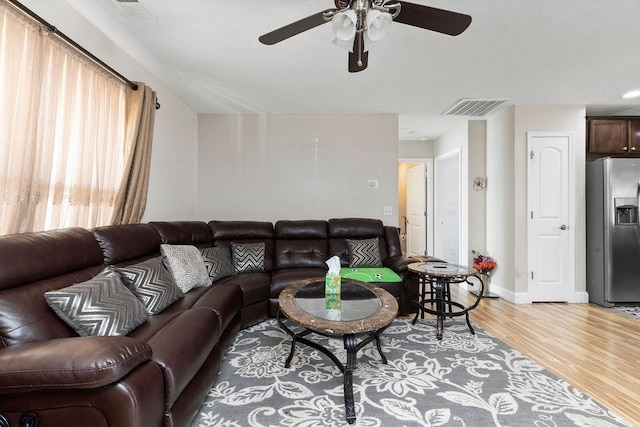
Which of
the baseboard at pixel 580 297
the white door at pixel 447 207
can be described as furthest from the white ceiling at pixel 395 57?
the baseboard at pixel 580 297

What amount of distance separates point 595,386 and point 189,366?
2.55m

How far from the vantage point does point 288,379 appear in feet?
6.34

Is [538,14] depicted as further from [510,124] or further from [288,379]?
[288,379]

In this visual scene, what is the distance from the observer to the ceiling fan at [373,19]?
1384 mm

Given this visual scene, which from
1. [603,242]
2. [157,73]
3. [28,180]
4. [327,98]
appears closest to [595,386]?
[603,242]

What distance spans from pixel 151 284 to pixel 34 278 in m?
0.61

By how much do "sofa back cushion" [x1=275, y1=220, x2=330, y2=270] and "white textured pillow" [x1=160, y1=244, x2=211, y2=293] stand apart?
40.0 inches

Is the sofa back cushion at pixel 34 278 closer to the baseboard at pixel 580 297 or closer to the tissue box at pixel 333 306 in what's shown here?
the tissue box at pixel 333 306

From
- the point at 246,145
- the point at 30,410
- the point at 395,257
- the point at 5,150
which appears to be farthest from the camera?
the point at 246,145

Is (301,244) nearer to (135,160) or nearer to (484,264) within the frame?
(135,160)

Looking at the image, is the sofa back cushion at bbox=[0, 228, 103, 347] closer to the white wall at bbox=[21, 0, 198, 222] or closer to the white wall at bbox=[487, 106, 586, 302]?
the white wall at bbox=[21, 0, 198, 222]

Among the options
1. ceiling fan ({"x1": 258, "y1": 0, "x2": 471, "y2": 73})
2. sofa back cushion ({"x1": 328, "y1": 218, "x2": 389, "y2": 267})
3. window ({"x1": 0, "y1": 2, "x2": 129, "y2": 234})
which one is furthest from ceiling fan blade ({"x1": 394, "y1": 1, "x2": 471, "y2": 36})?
sofa back cushion ({"x1": 328, "y1": 218, "x2": 389, "y2": 267})

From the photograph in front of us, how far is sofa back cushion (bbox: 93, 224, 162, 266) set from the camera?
193 centimetres

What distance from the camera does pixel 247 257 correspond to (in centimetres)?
321
